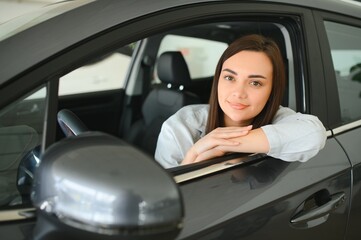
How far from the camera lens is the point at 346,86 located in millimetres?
1854

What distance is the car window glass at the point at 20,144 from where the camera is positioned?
1.00m

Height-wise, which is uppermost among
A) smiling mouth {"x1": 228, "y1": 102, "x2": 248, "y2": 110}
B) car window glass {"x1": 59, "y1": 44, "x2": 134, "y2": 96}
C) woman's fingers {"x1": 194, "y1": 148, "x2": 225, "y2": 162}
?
smiling mouth {"x1": 228, "y1": 102, "x2": 248, "y2": 110}

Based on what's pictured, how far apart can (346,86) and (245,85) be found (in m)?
0.62

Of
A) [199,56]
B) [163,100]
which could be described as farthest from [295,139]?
[199,56]

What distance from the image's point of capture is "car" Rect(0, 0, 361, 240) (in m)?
0.78

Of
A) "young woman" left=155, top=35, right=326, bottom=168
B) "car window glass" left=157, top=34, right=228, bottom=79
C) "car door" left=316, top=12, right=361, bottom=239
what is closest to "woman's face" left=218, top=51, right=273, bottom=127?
"young woman" left=155, top=35, right=326, bottom=168

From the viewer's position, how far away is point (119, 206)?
30.0 inches

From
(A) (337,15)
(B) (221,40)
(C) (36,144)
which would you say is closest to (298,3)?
(A) (337,15)

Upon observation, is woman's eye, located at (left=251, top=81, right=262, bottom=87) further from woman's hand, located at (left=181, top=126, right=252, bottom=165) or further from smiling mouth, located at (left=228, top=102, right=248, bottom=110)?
woman's hand, located at (left=181, top=126, right=252, bottom=165)

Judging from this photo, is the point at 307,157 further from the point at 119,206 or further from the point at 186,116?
the point at 119,206

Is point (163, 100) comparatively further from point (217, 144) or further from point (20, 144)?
point (20, 144)

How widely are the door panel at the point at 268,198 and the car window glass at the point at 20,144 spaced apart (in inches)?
16.0

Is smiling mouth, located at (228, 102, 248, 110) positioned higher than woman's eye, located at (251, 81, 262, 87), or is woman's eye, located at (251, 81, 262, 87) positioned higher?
woman's eye, located at (251, 81, 262, 87)

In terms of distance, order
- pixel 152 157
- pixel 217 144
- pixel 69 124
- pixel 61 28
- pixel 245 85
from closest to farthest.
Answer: pixel 152 157, pixel 61 28, pixel 69 124, pixel 217 144, pixel 245 85
